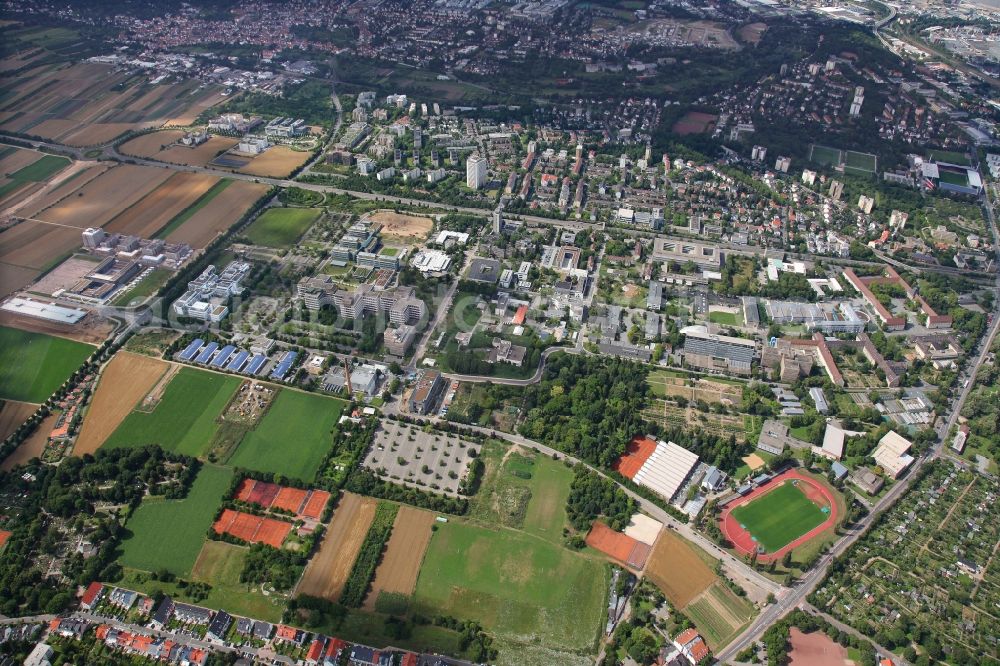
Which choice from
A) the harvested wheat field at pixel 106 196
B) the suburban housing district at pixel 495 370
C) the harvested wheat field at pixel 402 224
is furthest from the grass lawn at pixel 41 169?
the harvested wheat field at pixel 402 224

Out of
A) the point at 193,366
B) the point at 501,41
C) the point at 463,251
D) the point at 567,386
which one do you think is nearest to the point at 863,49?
the point at 501,41

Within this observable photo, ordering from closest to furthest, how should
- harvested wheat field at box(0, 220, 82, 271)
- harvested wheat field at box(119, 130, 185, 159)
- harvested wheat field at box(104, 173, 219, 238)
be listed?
1. harvested wheat field at box(0, 220, 82, 271)
2. harvested wheat field at box(104, 173, 219, 238)
3. harvested wheat field at box(119, 130, 185, 159)

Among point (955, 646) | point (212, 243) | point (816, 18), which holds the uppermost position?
point (816, 18)

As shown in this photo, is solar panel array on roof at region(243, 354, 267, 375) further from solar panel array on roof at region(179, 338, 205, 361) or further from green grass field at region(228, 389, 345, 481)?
solar panel array on roof at region(179, 338, 205, 361)

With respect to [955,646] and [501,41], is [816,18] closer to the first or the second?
[501,41]

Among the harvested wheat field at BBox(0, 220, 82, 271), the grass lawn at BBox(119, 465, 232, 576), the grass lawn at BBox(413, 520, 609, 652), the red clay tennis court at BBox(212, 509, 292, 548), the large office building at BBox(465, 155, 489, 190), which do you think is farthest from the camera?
the large office building at BBox(465, 155, 489, 190)

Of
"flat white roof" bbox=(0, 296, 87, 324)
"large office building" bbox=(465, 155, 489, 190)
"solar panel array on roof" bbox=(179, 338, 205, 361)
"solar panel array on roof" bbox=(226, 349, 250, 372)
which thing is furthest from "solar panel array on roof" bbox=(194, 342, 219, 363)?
"large office building" bbox=(465, 155, 489, 190)

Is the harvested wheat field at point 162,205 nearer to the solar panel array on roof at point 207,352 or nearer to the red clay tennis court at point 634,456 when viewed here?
the solar panel array on roof at point 207,352
